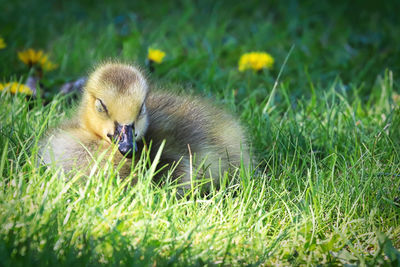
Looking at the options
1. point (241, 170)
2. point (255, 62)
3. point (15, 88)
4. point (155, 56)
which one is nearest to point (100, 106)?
point (241, 170)

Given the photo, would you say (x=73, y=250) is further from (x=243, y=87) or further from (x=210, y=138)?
(x=243, y=87)

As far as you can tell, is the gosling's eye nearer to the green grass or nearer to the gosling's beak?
the gosling's beak

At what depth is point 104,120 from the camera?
2.12 m

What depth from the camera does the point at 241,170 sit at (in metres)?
2.12

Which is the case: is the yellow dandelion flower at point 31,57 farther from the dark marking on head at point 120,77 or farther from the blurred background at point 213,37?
the dark marking on head at point 120,77

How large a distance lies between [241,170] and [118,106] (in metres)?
0.51

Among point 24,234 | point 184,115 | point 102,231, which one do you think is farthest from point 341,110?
point 24,234

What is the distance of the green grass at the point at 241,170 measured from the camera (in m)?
1.75

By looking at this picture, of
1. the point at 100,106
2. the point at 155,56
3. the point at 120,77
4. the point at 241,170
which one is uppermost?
the point at 120,77

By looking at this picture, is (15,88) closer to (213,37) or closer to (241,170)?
(241,170)

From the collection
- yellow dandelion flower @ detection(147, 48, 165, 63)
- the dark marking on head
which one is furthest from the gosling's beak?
yellow dandelion flower @ detection(147, 48, 165, 63)

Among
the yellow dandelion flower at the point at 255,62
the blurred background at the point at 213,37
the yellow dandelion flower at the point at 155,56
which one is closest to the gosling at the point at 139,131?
the blurred background at the point at 213,37

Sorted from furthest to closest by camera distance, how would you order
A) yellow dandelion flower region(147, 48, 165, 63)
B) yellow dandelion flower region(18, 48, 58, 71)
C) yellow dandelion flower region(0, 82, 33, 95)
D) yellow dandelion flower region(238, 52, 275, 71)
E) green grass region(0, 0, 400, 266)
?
yellow dandelion flower region(238, 52, 275, 71) < yellow dandelion flower region(147, 48, 165, 63) < yellow dandelion flower region(18, 48, 58, 71) < yellow dandelion flower region(0, 82, 33, 95) < green grass region(0, 0, 400, 266)

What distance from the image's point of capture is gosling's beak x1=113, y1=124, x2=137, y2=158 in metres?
2.00
